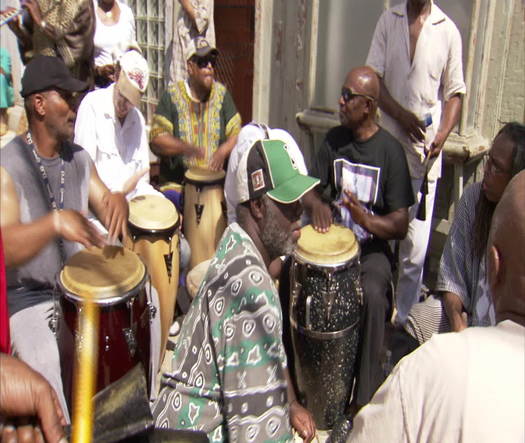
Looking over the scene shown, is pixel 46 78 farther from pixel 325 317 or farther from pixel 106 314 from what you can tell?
pixel 325 317

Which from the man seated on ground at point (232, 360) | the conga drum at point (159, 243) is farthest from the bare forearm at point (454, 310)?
the conga drum at point (159, 243)

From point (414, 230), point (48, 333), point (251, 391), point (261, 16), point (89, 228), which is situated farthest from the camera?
point (261, 16)

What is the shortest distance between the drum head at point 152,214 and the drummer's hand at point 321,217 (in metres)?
0.88

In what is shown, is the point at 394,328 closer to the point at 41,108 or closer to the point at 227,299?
the point at 227,299

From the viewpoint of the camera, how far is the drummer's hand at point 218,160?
4.93 meters

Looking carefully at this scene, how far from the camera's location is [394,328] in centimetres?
387

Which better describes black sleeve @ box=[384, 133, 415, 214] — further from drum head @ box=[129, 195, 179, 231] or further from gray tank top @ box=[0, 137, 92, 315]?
gray tank top @ box=[0, 137, 92, 315]

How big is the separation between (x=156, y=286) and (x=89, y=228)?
4.05ft

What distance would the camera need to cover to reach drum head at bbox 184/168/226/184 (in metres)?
4.61

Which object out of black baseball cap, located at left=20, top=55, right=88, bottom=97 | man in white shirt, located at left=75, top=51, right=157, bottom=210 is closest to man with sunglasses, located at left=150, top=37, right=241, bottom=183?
man in white shirt, located at left=75, top=51, right=157, bottom=210

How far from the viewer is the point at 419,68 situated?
180 inches

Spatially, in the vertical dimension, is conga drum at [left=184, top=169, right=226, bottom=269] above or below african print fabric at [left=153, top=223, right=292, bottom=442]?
below

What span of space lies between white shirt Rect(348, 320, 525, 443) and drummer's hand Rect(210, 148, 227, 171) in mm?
3670

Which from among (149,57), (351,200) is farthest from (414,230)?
(149,57)
